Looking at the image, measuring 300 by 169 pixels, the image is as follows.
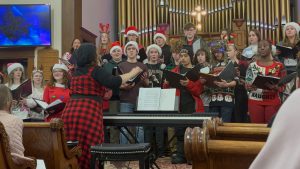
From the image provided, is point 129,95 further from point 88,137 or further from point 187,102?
point 88,137

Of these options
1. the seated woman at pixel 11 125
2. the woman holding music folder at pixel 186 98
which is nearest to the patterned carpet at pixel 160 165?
the woman holding music folder at pixel 186 98

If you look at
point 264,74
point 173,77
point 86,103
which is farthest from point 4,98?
point 264,74

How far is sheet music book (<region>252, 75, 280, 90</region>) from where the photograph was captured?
12.7ft

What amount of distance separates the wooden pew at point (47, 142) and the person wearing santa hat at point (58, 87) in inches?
60.9

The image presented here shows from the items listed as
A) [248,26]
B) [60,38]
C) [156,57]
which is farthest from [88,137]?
[248,26]

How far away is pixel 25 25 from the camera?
713cm

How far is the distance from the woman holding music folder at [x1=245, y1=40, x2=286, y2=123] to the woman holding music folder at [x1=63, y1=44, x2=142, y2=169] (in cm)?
161

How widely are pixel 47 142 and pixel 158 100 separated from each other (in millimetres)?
1200

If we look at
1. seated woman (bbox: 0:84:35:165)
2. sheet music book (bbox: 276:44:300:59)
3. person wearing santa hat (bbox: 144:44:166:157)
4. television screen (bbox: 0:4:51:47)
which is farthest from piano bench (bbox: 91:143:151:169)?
television screen (bbox: 0:4:51:47)

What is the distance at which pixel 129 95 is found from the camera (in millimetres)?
4574

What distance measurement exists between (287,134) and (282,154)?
1.3 inches

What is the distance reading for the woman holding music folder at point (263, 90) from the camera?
4.15m

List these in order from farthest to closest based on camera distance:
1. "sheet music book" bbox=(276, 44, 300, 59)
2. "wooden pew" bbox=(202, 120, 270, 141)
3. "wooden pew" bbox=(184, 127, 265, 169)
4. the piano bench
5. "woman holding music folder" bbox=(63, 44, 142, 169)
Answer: "sheet music book" bbox=(276, 44, 300, 59), "woman holding music folder" bbox=(63, 44, 142, 169), the piano bench, "wooden pew" bbox=(202, 120, 270, 141), "wooden pew" bbox=(184, 127, 265, 169)

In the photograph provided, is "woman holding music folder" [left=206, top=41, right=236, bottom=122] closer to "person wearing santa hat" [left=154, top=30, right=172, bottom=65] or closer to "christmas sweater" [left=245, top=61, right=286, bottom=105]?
"christmas sweater" [left=245, top=61, right=286, bottom=105]
